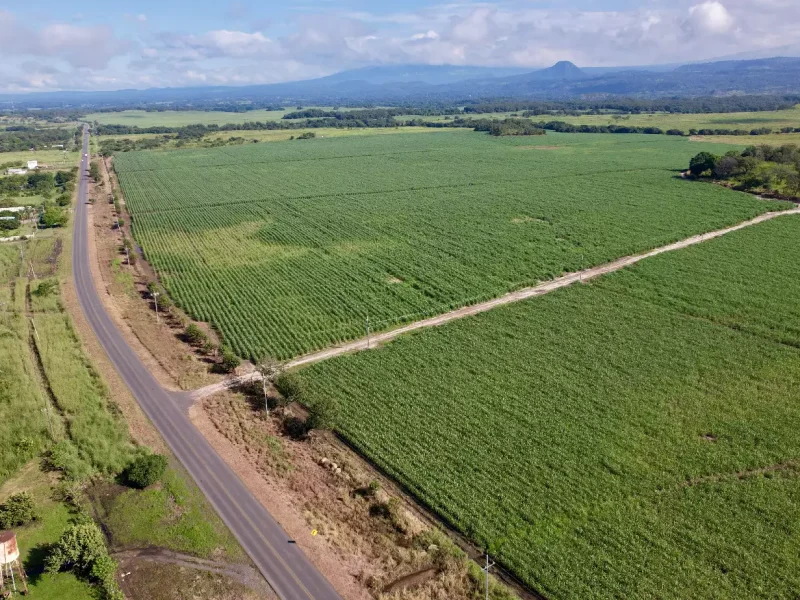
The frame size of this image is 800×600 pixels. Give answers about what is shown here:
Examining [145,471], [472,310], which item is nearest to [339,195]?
[472,310]

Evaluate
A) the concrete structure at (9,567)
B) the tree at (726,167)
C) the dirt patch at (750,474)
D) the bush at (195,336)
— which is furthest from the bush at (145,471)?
the tree at (726,167)

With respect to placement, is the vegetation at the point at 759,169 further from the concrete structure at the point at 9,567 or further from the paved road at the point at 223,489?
the concrete structure at the point at 9,567

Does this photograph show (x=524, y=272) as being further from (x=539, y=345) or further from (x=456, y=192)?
(x=456, y=192)

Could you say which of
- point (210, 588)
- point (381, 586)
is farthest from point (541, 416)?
point (210, 588)

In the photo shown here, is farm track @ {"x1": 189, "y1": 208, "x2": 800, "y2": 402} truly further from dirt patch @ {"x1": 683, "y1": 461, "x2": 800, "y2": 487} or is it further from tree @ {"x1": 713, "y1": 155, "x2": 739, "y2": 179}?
tree @ {"x1": 713, "y1": 155, "x2": 739, "y2": 179}

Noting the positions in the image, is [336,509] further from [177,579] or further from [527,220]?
[527,220]

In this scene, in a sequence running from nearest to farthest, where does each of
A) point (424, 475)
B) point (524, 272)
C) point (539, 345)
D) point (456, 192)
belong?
point (424, 475) < point (539, 345) < point (524, 272) < point (456, 192)
